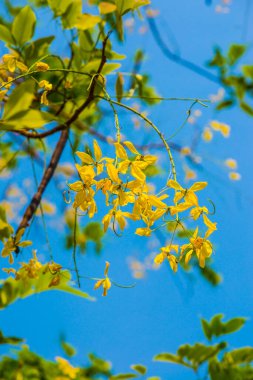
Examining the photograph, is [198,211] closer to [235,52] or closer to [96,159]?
[96,159]

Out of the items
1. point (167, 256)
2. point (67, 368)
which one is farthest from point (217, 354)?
point (167, 256)

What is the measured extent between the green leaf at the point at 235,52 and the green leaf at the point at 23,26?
0.72 m

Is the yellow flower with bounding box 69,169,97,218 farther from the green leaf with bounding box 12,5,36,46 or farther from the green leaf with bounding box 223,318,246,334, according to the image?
the green leaf with bounding box 223,318,246,334

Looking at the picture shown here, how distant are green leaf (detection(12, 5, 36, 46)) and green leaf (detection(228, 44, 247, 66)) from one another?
721mm

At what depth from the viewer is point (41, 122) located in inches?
16.6

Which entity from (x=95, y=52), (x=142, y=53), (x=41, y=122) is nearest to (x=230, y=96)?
(x=142, y=53)

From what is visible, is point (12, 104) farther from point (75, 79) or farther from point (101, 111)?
point (101, 111)

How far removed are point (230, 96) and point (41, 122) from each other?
3.96ft

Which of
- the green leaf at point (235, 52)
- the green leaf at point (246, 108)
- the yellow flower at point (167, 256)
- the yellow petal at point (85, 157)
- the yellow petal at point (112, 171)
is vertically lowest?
the yellow flower at point (167, 256)

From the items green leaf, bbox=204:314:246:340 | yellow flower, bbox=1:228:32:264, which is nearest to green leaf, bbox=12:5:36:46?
yellow flower, bbox=1:228:32:264

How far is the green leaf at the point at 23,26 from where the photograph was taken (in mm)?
998

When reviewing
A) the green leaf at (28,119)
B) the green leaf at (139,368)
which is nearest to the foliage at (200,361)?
the green leaf at (139,368)

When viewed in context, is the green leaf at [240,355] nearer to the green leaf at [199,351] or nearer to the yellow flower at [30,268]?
the green leaf at [199,351]

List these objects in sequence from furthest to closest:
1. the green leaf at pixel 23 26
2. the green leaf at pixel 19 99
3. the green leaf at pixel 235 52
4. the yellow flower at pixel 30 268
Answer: the green leaf at pixel 235 52 → the green leaf at pixel 23 26 → the yellow flower at pixel 30 268 → the green leaf at pixel 19 99
